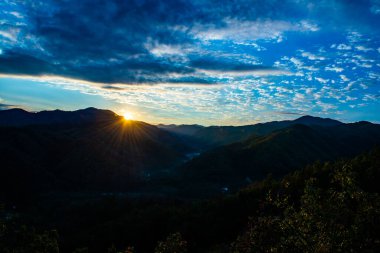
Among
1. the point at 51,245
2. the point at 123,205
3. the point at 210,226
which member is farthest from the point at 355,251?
the point at 123,205

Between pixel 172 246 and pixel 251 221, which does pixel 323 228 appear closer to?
pixel 251 221

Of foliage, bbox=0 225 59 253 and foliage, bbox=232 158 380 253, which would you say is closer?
foliage, bbox=232 158 380 253

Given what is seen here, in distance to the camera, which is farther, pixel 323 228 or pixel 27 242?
pixel 27 242

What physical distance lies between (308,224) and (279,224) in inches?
81.1

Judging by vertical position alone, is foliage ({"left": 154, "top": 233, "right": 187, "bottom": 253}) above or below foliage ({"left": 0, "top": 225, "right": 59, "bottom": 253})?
above

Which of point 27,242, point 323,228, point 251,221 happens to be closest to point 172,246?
point 251,221

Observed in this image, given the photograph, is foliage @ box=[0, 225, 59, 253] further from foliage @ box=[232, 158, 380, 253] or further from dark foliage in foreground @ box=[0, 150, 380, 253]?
foliage @ box=[232, 158, 380, 253]

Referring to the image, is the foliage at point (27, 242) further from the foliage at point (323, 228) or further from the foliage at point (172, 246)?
the foliage at point (323, 228)

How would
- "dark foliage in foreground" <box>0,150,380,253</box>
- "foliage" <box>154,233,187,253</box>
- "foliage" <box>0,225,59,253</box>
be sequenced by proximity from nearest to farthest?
"dark foliage in foreground" <box>0,150,380,253</box>
"foliage" <box>154,233,187,253</box>
"foliage" <box>0,225,59,253</box>

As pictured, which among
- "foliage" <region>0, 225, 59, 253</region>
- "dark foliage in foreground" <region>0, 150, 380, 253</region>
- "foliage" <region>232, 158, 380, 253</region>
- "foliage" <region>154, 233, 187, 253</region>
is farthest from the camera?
"foliage" <region>0, 225, 59, 253</region>

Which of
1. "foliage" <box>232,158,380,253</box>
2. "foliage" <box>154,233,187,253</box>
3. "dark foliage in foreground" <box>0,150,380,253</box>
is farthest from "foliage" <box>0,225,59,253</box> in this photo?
"foliage" <box>232,158,380,253</box>

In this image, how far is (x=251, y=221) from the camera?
78.4 ft

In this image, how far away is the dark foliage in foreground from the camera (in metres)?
19.9

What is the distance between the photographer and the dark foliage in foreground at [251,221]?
1989 centimetres
